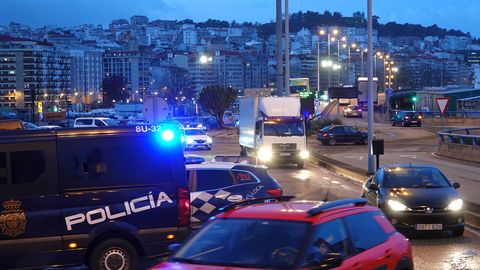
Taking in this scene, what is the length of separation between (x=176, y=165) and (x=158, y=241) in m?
1.10

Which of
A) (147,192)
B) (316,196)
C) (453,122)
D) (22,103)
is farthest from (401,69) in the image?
(147,192)

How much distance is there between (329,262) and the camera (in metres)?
6.19

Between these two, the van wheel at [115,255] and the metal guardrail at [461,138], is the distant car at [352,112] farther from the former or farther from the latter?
the van wheel at [115,255]

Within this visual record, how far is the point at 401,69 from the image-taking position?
18662 cm

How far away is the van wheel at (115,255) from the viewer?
10008 millimetres

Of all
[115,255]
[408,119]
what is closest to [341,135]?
[408,119]

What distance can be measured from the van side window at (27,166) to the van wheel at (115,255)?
1308 mm

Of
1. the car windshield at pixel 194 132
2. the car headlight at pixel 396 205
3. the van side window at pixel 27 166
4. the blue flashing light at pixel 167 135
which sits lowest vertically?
the car windshield at pixel 194 132

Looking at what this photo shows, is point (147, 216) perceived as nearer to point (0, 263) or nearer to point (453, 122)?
point (0, 263)

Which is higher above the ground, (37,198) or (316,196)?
(37,198)

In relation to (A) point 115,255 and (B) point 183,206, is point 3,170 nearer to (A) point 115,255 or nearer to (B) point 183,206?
(A) point 115,255

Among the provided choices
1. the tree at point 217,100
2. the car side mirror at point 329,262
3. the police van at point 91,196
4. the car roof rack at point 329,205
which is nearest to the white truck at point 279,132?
the police van at point 91,196

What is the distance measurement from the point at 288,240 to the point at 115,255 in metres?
4.44

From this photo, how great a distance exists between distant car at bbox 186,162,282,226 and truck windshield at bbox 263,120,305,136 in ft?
66.3
